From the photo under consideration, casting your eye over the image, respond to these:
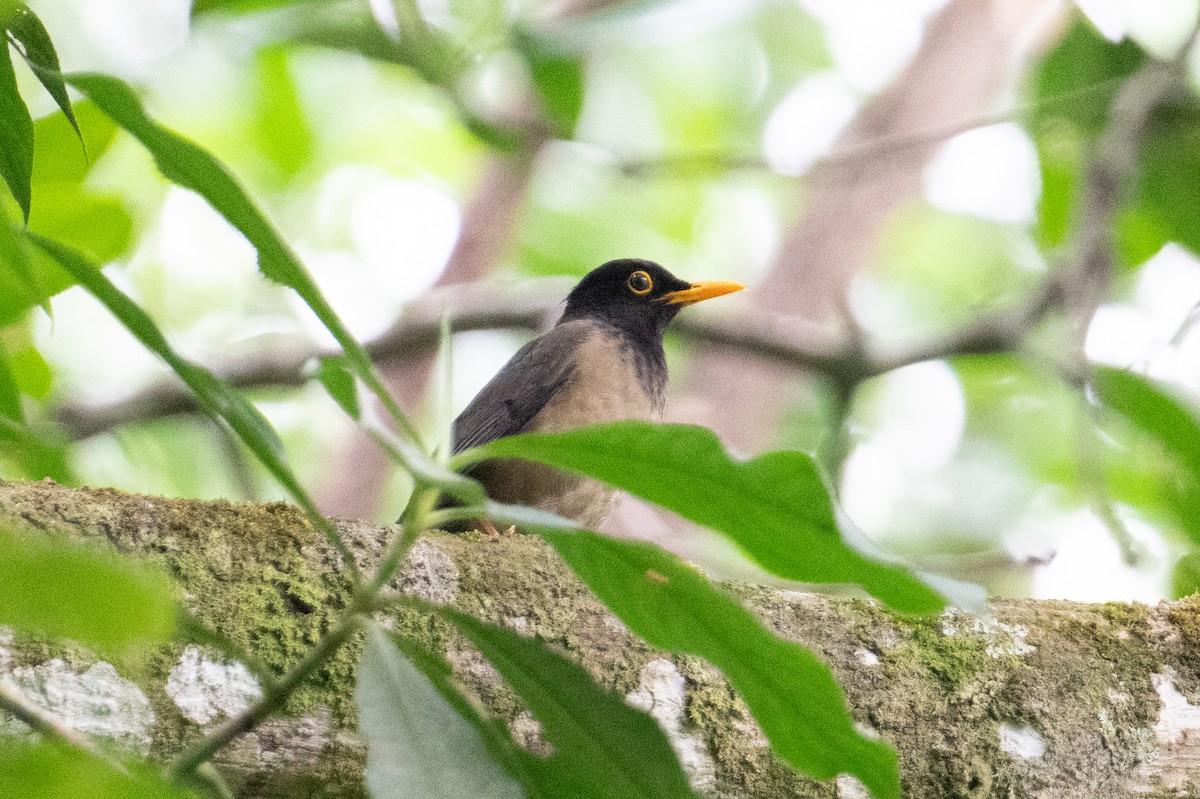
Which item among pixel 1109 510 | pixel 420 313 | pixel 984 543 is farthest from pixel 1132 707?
pixel 984 543

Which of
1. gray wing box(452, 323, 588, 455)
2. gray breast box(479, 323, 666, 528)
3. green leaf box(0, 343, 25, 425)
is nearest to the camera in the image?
green leaf box(0, 343, 25, 425)

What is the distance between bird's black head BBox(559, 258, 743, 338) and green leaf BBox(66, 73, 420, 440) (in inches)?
149

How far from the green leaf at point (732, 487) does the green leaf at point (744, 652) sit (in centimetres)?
9

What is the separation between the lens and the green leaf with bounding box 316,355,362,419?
1.60 metres

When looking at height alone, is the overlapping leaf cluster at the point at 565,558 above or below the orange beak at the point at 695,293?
below

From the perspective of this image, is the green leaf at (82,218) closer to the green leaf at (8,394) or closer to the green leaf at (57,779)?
the green leaf at (8,394)

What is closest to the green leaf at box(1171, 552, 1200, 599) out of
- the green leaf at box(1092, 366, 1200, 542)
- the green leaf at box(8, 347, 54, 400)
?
the green leaf at box(1092, 366, 1200, 542)

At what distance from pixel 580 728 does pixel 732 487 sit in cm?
43

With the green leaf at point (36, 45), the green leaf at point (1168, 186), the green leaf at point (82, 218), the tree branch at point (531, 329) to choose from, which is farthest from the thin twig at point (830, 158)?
the green leaf at point (36, 45)

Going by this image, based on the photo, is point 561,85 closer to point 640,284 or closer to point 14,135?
point 640,284

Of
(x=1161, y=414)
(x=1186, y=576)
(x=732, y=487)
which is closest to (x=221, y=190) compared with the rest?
(x=732, y=487)

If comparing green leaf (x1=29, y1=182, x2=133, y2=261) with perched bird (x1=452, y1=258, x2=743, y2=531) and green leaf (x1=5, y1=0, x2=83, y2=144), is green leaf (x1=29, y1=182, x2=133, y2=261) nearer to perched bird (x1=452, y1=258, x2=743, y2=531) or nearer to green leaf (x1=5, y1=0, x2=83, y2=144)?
green leaf (x1=5, y1=0, x2=83, y2=144)

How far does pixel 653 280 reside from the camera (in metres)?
5.59

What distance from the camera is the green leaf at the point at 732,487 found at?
5.15ft
